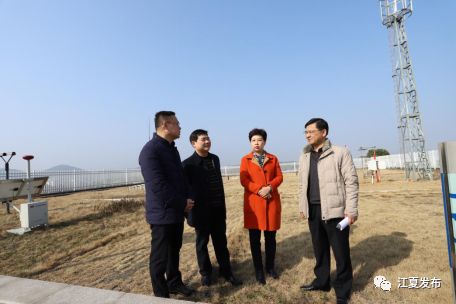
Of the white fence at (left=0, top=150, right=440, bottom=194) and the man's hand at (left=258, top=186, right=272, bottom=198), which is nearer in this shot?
the man's hand at (left=258, top=186, right=272, bottom=198)

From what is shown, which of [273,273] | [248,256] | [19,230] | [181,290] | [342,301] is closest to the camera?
[342,301]

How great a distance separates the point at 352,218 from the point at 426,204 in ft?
21.6

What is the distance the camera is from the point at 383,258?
4027 millimetres

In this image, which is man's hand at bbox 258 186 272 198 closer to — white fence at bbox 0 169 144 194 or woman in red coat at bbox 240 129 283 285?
woman in red coat at bbox 240 129 283 285

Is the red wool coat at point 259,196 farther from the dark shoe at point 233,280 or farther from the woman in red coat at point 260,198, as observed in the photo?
the dark shoe at point 233,280

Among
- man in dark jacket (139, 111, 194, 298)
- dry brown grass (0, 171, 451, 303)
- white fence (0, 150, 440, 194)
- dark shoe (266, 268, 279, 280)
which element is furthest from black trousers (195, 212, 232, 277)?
white fence (0, 150, 440, 194)

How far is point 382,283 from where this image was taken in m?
3.28

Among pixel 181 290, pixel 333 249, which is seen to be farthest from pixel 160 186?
pixel 333 249

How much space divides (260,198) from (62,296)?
2.07 m

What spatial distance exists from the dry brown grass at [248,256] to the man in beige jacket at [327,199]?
258mm

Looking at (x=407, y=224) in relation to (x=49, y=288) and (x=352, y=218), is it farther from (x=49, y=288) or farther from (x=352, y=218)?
(x=49, y=288)

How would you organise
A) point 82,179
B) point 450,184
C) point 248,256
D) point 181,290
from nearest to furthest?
point 450,184 < point 181,290 < point 248,256 < point 82,179

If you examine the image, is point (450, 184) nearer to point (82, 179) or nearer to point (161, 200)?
point (161, 200)

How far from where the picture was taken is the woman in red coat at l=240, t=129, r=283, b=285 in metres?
3.38
